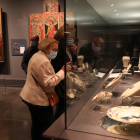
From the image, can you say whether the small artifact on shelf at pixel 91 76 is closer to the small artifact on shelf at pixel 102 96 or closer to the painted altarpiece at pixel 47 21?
the small artifact on shelf at pixel 102 96

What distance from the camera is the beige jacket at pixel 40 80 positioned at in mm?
1826

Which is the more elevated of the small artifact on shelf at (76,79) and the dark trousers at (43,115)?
the small artifact on shelf at (76,79)

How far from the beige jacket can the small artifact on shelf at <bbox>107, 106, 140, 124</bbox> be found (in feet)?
2.41

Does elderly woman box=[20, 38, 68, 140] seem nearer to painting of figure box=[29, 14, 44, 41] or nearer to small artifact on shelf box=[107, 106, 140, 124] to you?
small artifact on shelf box=[107, 106, 140, 124]

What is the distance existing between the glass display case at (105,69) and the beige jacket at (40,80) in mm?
366

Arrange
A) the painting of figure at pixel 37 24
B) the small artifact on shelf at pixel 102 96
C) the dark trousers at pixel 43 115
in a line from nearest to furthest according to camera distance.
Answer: the small artifact on shelf at pixel 102 96
the dark trousers at pixel 43 115
the painting of figure at pixel 37 24

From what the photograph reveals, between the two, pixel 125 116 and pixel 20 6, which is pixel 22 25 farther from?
pixel 125 116

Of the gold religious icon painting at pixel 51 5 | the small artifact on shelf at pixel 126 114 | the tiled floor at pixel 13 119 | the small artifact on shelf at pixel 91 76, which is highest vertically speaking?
the gold religious icon painting at pixel 51 5

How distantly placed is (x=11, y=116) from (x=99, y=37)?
277cm

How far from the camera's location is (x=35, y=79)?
190cm

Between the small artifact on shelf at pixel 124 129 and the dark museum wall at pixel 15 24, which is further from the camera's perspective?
the dark museum wall at pixel 15 24

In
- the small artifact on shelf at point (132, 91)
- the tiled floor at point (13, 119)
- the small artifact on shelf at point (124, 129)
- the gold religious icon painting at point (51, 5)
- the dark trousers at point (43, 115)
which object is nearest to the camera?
the small artifact on shelf at point (124, 129)

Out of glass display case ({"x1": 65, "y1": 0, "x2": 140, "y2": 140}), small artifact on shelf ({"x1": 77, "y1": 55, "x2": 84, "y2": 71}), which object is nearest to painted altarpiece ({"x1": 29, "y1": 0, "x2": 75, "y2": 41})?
glass display case ({"x1": 65, "y1": 0, "x2": 140, "y2": 140})

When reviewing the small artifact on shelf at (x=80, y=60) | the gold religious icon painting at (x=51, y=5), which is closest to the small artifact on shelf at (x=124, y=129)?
the small artifact on shelf at (x=80, y=60)
